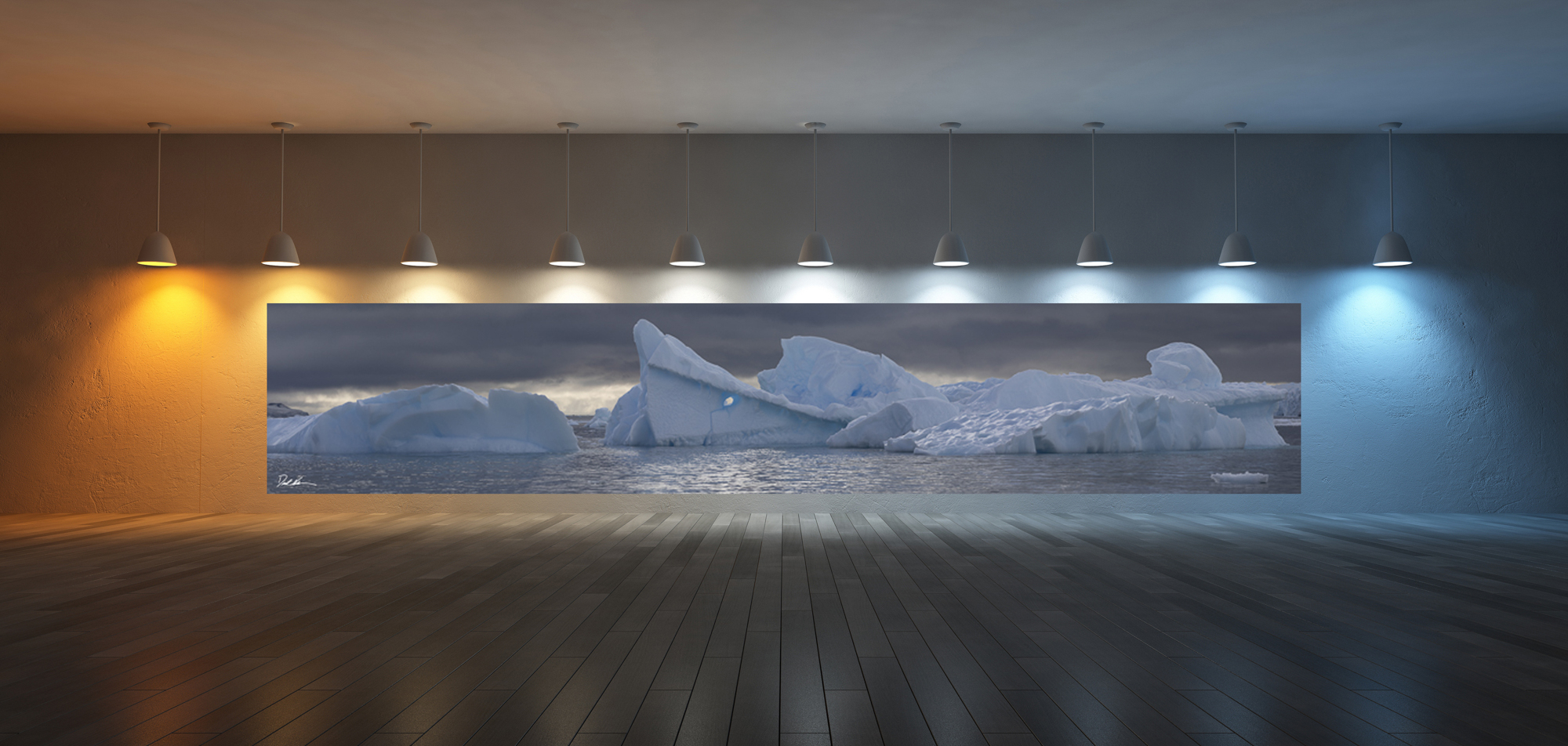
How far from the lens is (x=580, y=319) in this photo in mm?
6766

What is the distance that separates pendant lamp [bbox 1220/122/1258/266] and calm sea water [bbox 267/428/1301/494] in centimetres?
142

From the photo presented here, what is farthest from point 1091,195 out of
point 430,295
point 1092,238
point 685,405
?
point 430,295

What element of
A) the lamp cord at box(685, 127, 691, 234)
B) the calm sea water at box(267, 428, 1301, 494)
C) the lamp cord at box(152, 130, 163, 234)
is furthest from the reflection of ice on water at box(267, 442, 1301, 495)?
the lamp cord at box(152, 130, 163, 234)

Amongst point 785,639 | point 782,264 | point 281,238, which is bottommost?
point 785,639

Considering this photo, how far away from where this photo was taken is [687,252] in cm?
623

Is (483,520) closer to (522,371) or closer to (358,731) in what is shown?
(522,371)

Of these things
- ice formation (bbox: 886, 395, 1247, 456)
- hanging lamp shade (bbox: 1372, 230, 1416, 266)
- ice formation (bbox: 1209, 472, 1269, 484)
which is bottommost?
ice formation (bbox: 1209, 472, 1269, 484)

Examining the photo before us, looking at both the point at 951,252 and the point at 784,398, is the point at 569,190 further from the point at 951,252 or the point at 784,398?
the point at 951,252

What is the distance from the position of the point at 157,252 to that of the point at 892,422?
529 centimetres

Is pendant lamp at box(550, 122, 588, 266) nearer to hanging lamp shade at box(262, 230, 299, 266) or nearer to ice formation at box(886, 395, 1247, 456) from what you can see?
hanging lamp shade at box(262, 230, 299, 266)

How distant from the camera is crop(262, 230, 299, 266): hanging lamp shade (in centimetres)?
618

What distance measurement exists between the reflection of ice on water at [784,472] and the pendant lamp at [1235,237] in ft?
4.68

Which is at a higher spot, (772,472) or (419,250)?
(419,250)

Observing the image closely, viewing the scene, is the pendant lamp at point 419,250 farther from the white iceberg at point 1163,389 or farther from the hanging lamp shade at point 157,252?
the white iceberg at point 1163,389
